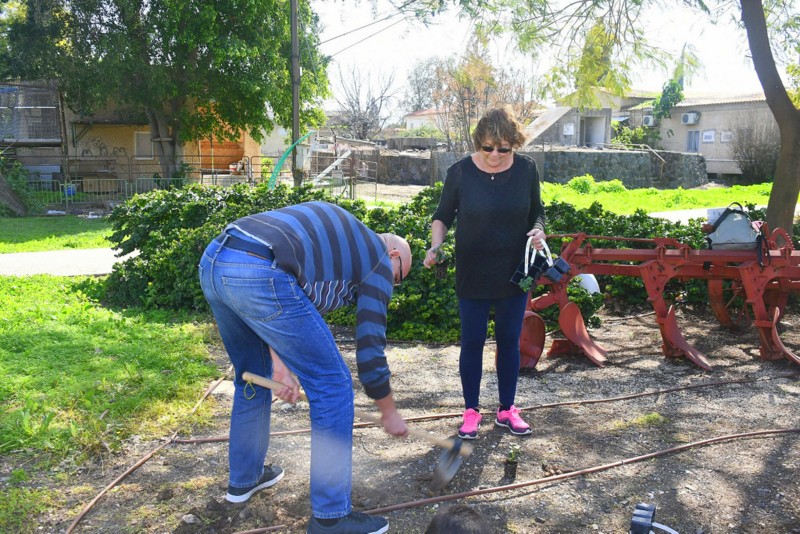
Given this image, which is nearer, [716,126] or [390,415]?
[390,415]

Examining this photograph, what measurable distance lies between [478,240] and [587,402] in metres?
1.43

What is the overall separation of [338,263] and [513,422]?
1.81 m

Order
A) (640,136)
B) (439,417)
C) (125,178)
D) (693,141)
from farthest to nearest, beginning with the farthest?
(693,141) < (640,136) < (125,178) < (439,417)

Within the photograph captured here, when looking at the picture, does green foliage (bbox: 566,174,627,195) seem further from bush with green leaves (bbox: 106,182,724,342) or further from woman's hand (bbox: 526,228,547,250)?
woman's hand (bbox: 526,228,547,250)

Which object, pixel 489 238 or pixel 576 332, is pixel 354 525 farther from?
pixel 576 332

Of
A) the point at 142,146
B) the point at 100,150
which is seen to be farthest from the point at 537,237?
the point at 142,146

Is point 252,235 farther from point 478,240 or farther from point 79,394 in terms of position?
point 79,394

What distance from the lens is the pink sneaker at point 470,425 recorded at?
3.95 meters

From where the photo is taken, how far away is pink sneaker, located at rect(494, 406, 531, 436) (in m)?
4.03

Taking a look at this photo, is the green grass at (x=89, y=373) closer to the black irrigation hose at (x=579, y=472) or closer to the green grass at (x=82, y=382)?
the green grass at (x=82, y=382)

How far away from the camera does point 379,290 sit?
108 inches

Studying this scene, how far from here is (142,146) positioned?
26359 mm

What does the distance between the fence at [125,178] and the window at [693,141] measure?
19.3 m

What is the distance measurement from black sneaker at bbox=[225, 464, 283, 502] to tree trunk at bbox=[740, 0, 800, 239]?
7.08 meters
